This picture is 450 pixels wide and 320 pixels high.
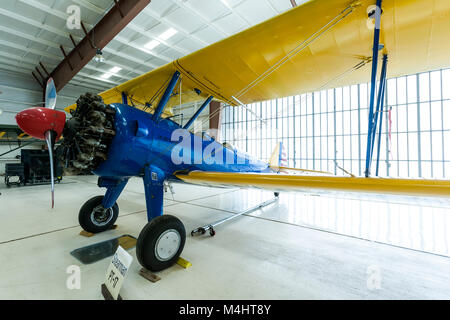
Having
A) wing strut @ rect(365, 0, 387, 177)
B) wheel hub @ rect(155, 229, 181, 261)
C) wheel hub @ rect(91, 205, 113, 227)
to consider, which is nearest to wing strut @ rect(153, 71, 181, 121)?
wheel hub @ rect(155, 229, 181, 261)

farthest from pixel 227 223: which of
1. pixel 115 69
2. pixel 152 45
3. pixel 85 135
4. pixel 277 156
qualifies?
pixel 115 69

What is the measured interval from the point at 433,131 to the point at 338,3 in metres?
13.1

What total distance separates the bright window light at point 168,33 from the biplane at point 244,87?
527 cm

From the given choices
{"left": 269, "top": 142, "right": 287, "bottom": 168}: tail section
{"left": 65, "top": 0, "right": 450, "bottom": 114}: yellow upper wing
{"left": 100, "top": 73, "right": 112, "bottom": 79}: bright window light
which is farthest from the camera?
{"left": 100, "top": 73, "right": 112, "bottom": 79}: bright window light

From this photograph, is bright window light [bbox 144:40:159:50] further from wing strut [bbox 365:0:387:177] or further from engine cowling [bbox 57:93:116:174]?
wing strut [bbox 365:0:387:177]

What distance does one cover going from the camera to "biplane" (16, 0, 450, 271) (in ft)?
5.51

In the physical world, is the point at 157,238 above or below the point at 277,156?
below

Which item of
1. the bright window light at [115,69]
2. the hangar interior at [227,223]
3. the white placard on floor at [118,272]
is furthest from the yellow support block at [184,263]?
the bright window light at [115,69]

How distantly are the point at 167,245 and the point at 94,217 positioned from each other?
1.48m

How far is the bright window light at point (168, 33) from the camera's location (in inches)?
280

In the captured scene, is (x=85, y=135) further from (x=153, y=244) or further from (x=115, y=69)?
(x=115, y=69)

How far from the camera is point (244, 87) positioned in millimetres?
3209

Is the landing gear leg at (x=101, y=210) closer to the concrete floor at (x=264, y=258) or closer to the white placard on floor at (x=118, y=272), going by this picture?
the concrete floor at (x=264, y=258)

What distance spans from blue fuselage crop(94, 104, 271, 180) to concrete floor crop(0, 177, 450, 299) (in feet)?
3.12
